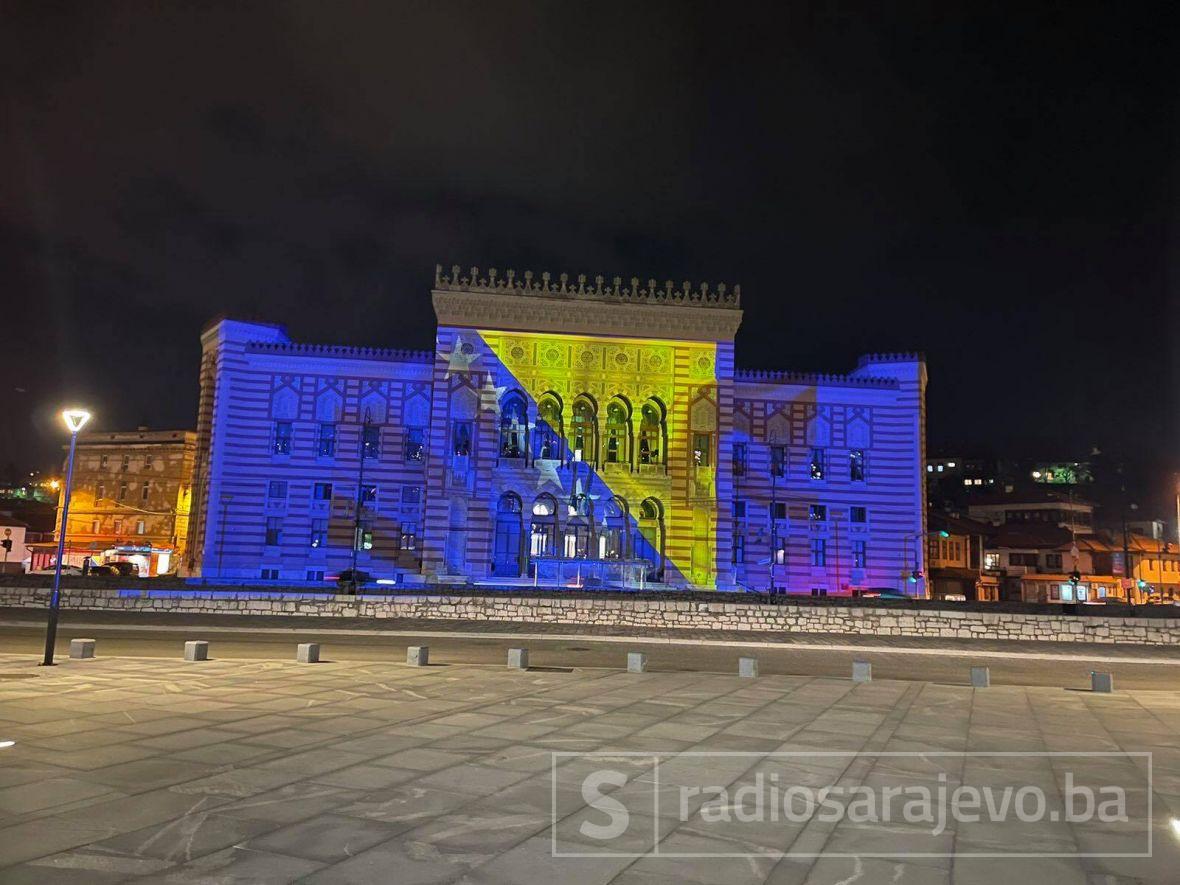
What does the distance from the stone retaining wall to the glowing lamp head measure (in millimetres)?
14595

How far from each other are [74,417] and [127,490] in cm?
5545

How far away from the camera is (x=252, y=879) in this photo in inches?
227

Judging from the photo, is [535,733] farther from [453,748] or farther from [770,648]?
[770,648]

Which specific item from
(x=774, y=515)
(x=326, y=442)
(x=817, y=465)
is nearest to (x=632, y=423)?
(x=774, y=515)

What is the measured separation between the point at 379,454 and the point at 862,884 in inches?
1821

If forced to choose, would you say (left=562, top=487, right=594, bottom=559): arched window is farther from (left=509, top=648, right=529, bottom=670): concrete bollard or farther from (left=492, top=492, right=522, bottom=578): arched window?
(left=509, top=648, right=529, bottom=670): concrete bollard

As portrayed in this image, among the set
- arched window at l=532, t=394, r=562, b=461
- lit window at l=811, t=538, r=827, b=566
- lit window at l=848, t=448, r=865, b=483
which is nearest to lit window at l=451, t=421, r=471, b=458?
arched window at l=532, t=394, r=562, b=461

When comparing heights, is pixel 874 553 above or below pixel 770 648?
above

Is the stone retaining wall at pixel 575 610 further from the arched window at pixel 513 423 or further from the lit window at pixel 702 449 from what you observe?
the lit window at pixel 702 449

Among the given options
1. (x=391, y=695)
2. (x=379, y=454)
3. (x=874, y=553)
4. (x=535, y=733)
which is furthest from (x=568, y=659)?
(x=874, y=553)

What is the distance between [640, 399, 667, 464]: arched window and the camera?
162 ft

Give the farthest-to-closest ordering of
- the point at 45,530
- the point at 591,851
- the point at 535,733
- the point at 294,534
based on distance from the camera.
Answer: the point at 45,530 < the point at 294,534 < the point at 535,733 < the point at 591,851

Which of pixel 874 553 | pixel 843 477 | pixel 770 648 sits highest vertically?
pixel 843 477

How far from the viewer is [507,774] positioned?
8.90m
